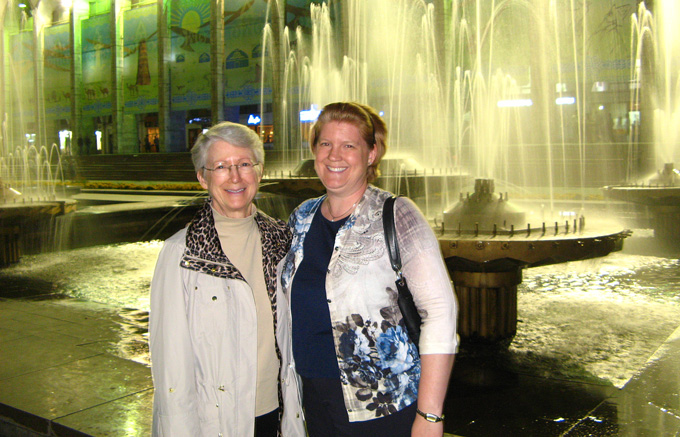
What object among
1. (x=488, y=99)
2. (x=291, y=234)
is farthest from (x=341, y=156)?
(x=488, y=99)

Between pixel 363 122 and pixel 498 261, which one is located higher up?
pixel 363 122

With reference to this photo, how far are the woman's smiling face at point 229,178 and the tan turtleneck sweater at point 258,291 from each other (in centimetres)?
7

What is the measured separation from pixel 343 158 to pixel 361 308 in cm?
53

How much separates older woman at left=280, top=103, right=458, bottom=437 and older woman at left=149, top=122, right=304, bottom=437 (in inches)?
5.7

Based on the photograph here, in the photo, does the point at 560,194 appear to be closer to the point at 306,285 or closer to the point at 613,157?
the point at 613,157

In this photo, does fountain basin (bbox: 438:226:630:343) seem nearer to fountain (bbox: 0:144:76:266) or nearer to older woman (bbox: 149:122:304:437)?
older woman (bbox: 149:122:304:437)

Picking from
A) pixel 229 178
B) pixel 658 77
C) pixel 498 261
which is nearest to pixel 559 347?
pixel 498 261

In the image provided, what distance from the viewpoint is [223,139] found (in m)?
2.21

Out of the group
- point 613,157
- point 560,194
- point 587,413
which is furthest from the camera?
point 613,157

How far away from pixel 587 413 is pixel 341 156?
2.53 metres

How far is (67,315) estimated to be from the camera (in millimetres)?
6070

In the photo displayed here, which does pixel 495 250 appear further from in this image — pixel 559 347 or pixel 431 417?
pixel 431 417

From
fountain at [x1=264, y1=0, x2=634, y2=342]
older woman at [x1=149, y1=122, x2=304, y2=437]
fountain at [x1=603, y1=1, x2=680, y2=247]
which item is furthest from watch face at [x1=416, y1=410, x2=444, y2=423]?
fountain at [x1=603, y1=1, x2=680, y2=247]

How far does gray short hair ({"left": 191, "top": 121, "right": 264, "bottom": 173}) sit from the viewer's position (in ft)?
7.25
